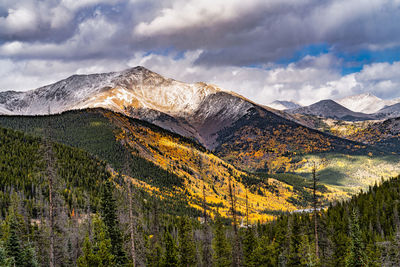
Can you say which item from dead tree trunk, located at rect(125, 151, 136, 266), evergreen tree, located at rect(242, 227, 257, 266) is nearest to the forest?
dead tree trunk, located at rect(125, 151, 136, 266)

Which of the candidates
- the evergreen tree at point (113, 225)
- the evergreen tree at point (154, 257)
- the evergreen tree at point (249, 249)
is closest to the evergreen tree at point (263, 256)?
the evergreen tree at point (249, 249)

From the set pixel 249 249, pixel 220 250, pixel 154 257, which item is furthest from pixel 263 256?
pixel 154 257

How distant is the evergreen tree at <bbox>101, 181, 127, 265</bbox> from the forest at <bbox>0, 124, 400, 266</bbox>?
166mm

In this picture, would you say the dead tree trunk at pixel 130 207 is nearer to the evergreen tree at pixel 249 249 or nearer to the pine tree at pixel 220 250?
the pine tree at pixel 220 250

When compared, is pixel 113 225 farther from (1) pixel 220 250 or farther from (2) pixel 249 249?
(2) pixel 249 249

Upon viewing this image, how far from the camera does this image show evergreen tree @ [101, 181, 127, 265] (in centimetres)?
5744

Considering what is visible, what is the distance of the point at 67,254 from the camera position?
72938mm

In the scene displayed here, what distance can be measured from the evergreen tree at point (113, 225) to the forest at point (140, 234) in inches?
6.5

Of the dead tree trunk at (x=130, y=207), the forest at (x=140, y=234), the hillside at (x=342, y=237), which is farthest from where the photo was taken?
the hillside at (x=342, y=237)

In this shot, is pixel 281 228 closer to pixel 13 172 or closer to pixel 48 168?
pixel 48 168

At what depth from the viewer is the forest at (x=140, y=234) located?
4572cm

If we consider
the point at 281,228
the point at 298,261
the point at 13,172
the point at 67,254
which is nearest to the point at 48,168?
the point at 67,254

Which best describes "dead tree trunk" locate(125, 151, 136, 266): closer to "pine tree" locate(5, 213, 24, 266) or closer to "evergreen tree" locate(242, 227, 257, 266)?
"pine tree" locate(5, 213, 24, 266)

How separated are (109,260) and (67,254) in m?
25.4
